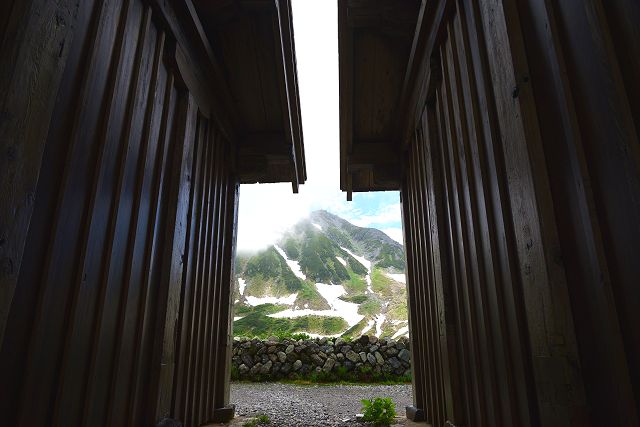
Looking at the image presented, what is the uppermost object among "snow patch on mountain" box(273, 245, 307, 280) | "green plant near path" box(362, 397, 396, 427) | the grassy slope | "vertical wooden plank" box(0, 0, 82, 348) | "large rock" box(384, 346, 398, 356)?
"snow patch on mountain" box(273, 245, 307, 280)

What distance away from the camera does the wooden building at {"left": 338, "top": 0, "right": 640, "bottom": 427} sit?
1.29 metres

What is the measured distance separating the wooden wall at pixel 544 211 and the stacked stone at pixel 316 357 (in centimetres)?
731

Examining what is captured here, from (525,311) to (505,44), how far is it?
1271mm

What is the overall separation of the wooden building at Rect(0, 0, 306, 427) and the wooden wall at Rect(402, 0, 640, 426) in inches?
80.3

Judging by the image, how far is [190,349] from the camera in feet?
12.4

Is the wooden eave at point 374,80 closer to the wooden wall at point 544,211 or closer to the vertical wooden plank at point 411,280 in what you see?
the vertical wooden plank at point 411,280

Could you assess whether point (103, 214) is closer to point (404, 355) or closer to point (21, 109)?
point (21, 109)

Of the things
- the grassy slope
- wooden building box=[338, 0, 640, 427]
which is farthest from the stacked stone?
the grassy slope

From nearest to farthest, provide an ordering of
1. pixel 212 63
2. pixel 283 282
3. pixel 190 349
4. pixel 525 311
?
pixel 525 311
pixel 190 349
pixel 212 63
pixel 283 282

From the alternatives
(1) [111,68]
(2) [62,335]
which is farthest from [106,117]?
(2) [62,335]

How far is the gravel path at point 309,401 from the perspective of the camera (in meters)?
5.11

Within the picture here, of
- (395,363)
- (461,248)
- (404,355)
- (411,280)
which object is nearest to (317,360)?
(395,363)

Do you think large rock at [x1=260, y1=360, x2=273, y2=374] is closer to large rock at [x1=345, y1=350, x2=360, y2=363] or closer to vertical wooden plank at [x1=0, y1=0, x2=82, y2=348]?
large rock at [x1=345, y1=350, x2=360, y2=363]

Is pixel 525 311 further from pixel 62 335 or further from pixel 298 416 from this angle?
pixel 298 416
